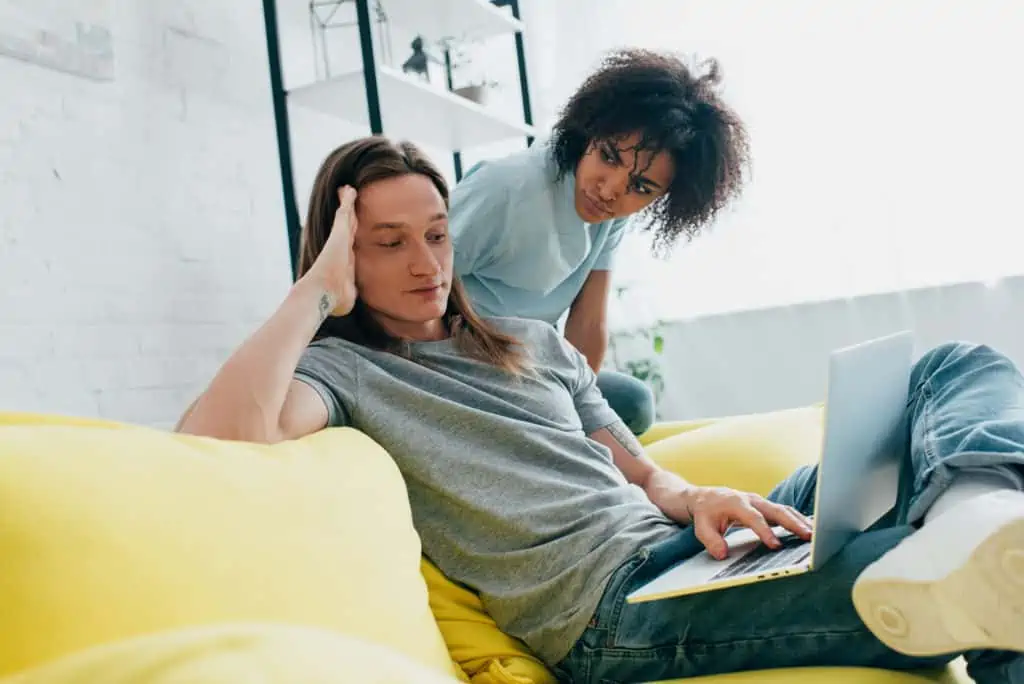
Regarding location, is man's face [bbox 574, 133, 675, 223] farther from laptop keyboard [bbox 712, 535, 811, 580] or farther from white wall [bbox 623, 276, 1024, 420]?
white wall [bbox 623, 276, 1024, 420]

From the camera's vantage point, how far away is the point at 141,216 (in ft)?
6.27

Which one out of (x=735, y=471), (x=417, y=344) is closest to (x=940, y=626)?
(x=417, y=344)

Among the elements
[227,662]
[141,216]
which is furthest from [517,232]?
[227,662]

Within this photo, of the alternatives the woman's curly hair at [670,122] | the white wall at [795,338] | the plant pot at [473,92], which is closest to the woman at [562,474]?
the woman's curly hair at [670,122]

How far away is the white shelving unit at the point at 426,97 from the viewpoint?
2227 millimetres

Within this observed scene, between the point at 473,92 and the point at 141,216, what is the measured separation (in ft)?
3.63

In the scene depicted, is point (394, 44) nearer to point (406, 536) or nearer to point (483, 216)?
point (483, 216)

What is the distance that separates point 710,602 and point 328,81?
168 cm

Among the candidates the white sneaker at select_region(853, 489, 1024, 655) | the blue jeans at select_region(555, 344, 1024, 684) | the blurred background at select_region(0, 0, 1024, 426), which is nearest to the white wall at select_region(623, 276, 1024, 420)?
the blurred background at select_region(0, 0, 1024, 426)

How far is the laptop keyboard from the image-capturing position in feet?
2.74

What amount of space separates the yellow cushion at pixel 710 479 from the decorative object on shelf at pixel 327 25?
1.31 metres

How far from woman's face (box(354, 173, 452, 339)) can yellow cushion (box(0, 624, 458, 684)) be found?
776 mm

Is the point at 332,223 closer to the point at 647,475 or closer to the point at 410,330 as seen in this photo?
the point at 410,330

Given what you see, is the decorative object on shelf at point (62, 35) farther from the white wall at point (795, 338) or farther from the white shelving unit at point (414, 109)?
the white wall at point (795, 338)
